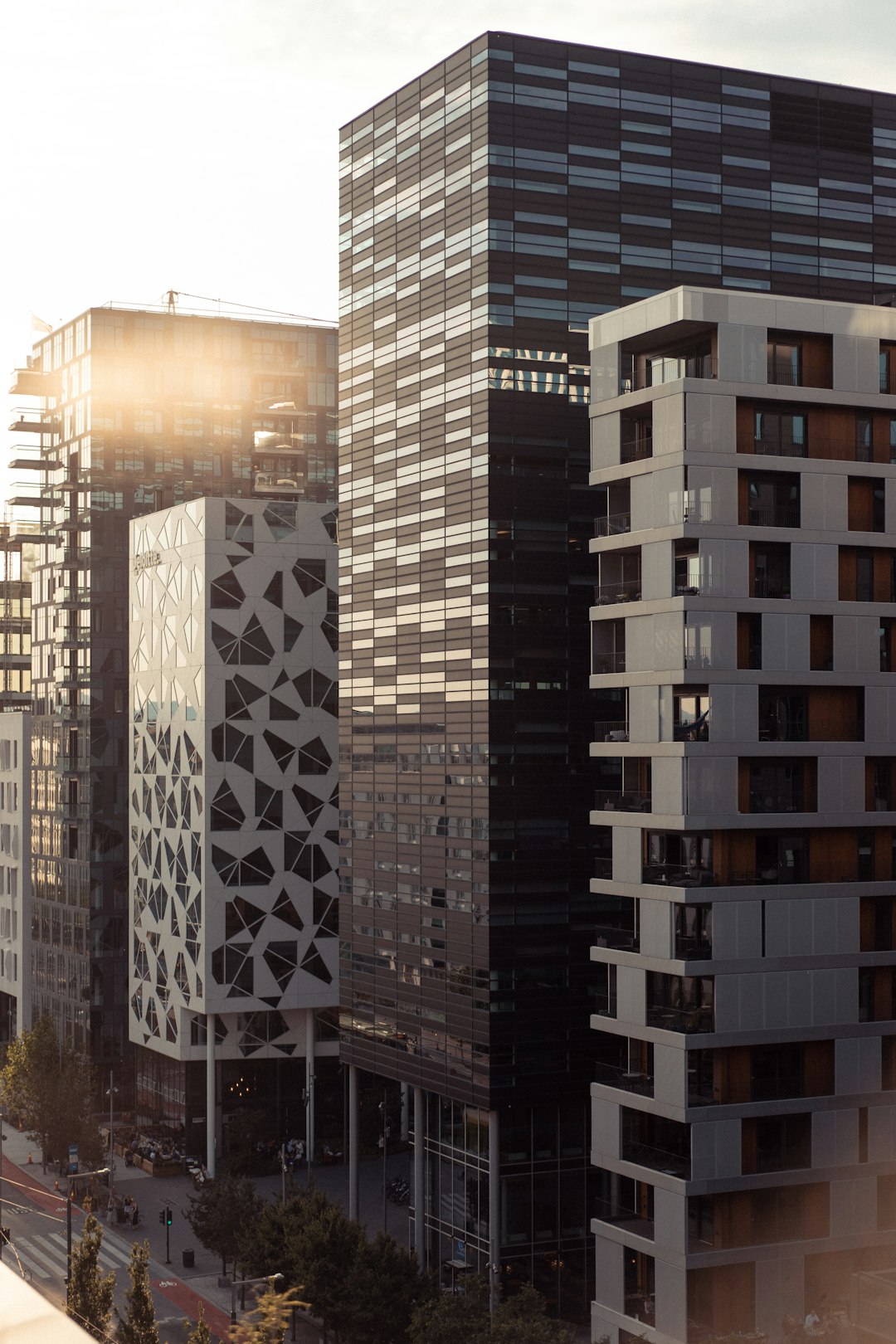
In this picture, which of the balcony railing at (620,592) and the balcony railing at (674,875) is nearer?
the balcony railing at (674,875)

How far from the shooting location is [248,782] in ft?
396

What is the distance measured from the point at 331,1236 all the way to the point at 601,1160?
15.3 m

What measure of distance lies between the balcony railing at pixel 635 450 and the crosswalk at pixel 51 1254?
182 feet

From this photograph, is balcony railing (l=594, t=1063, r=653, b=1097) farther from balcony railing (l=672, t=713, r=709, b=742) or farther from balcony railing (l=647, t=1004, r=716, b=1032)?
balcony railing (l=672, t=713, r=709, b=742)

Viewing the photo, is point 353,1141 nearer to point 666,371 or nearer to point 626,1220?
point 626,1220

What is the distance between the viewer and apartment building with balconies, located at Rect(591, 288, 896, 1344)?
6475 centimetres

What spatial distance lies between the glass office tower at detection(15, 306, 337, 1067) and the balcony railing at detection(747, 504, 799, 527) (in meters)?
82.5

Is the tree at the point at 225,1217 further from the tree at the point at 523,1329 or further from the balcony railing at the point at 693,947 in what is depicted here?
the balcony railing at the point at 693,947

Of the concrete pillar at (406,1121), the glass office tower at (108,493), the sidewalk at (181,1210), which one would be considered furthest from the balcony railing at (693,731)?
the glass office tower at (108,493)

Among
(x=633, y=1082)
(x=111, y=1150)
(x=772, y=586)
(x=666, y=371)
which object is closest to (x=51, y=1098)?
(x=111, y=1150)

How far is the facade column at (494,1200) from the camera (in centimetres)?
8112

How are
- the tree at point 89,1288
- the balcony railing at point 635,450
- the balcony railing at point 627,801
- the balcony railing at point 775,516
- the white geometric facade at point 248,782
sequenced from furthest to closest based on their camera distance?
1. the white geometric facade at point 248,782
2. the balcony railing at point 635,450
3. the balcony railing at point 627,801
4. the balcony railing at point 775,516
5. the tree at point 89,1288

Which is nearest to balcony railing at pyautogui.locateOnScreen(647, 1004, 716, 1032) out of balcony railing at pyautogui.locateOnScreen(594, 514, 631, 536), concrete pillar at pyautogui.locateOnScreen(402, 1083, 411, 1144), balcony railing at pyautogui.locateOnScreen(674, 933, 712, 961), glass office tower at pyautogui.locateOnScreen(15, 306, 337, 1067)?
balcony railing at pyautogui.locateOnScreen(674, 933, 712, 961)

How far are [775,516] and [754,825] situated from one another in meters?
12.8
